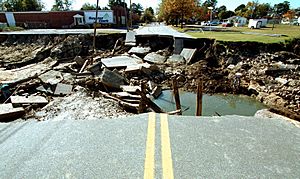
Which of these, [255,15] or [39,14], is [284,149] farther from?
[255,15]

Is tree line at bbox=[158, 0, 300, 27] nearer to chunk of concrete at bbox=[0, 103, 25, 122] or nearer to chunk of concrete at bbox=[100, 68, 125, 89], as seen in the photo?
chunk of concrete at bbox=[100, 68, 125, 89]

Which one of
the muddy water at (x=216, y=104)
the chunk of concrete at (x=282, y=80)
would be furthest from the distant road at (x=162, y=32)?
the chunk of concrete at (x=282, y=80)

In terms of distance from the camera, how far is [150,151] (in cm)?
278

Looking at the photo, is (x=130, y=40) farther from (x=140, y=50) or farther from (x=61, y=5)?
(x=61, y=5)

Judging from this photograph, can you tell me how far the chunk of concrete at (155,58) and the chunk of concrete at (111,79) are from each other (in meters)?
5.76

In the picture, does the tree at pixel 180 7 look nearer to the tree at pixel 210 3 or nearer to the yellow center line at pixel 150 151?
the yellow center line at pixel 150 151

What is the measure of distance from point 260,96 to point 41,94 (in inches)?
474

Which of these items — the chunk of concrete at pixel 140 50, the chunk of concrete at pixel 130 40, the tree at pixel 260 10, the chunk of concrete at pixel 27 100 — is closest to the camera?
the chunk of concrete at pixel 27 100

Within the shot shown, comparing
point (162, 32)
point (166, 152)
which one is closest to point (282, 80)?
point (166, 152)

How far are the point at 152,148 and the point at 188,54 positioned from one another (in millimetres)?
15649

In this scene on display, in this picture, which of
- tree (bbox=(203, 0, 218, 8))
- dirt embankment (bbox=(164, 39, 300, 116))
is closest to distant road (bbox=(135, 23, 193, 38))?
dirt embankment (bbox=(164, 39, 300, 116))

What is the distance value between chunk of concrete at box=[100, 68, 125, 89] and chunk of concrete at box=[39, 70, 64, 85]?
2499 mm

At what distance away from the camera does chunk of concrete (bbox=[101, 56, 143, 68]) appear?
51.9 ft

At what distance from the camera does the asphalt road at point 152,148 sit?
2.43 meters
